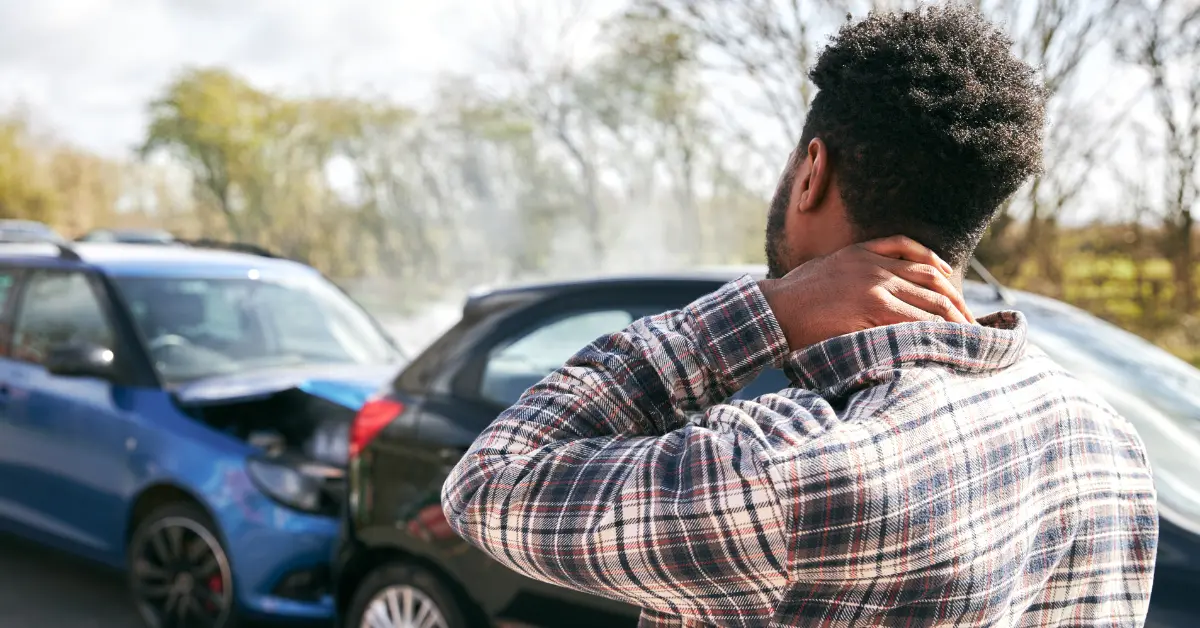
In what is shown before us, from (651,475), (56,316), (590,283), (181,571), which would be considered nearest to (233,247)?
(56,316)

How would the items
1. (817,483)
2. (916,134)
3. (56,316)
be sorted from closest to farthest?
(817,483) → (916,134) → (56,316)

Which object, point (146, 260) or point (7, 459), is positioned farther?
point (146, 260)

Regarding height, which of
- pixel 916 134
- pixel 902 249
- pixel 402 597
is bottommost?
pixel 402 597

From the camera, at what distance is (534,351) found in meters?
3.37

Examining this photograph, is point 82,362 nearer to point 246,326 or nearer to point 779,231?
point 246,326

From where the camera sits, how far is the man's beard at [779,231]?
4.09ft

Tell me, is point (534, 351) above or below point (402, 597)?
above

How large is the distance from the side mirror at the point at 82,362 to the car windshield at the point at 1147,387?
3.83 meters

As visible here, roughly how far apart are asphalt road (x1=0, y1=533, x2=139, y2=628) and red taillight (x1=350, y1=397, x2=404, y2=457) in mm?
2008

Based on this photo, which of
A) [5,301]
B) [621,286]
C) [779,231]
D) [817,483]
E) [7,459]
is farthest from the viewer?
[5,301]

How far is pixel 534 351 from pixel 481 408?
263 mm

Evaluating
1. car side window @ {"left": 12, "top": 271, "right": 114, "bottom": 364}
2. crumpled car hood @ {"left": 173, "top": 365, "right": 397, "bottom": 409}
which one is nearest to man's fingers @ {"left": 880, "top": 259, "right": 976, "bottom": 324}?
crumpled car hood @ {"left": 173, "top": 365, "right": 397, "bottom": 409}

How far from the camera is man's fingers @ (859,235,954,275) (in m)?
1.13

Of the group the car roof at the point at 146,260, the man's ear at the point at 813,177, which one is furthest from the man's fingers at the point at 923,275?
the car roof at the point at 146,260
